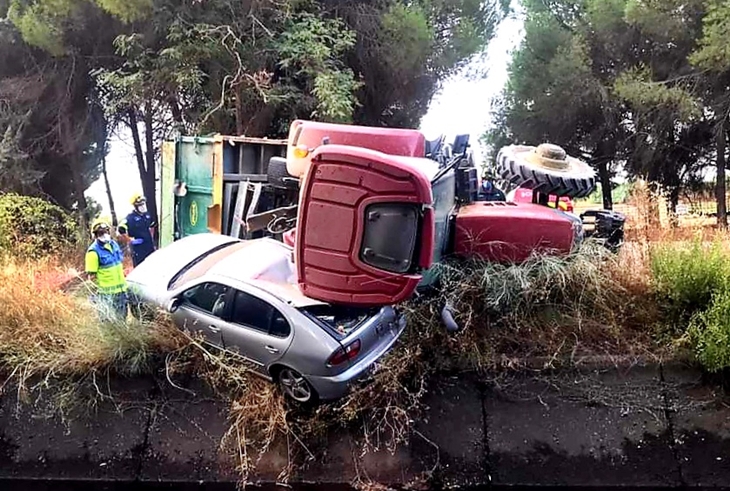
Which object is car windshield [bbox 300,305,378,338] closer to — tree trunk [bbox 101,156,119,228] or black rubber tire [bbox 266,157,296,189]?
black rubber tire [bbox 266,157,296,189]

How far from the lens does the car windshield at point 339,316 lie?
15.0 feet

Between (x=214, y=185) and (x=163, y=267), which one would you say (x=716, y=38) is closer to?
(x=214, y=185)

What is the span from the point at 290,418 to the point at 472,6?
7003 millimetres

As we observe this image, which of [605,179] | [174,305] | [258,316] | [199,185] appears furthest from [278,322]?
[605,179]

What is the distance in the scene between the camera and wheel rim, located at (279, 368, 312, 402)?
4625 mm

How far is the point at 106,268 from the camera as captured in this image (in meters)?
5.58

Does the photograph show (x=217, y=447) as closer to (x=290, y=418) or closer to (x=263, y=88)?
(x=290, y=418)

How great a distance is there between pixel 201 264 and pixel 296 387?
1.27 m

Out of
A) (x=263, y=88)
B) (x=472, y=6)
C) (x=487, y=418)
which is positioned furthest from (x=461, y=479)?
(x=472, y=6)

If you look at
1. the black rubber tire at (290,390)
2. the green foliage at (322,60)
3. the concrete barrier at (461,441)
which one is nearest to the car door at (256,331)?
the black rubber tire at (290,390)

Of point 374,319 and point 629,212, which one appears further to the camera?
point 629,212

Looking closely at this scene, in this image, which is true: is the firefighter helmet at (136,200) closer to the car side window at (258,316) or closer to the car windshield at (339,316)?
the car side window at (258,316)

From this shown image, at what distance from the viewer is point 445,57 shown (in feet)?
31.9

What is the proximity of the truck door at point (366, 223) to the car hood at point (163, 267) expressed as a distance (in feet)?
4.42
